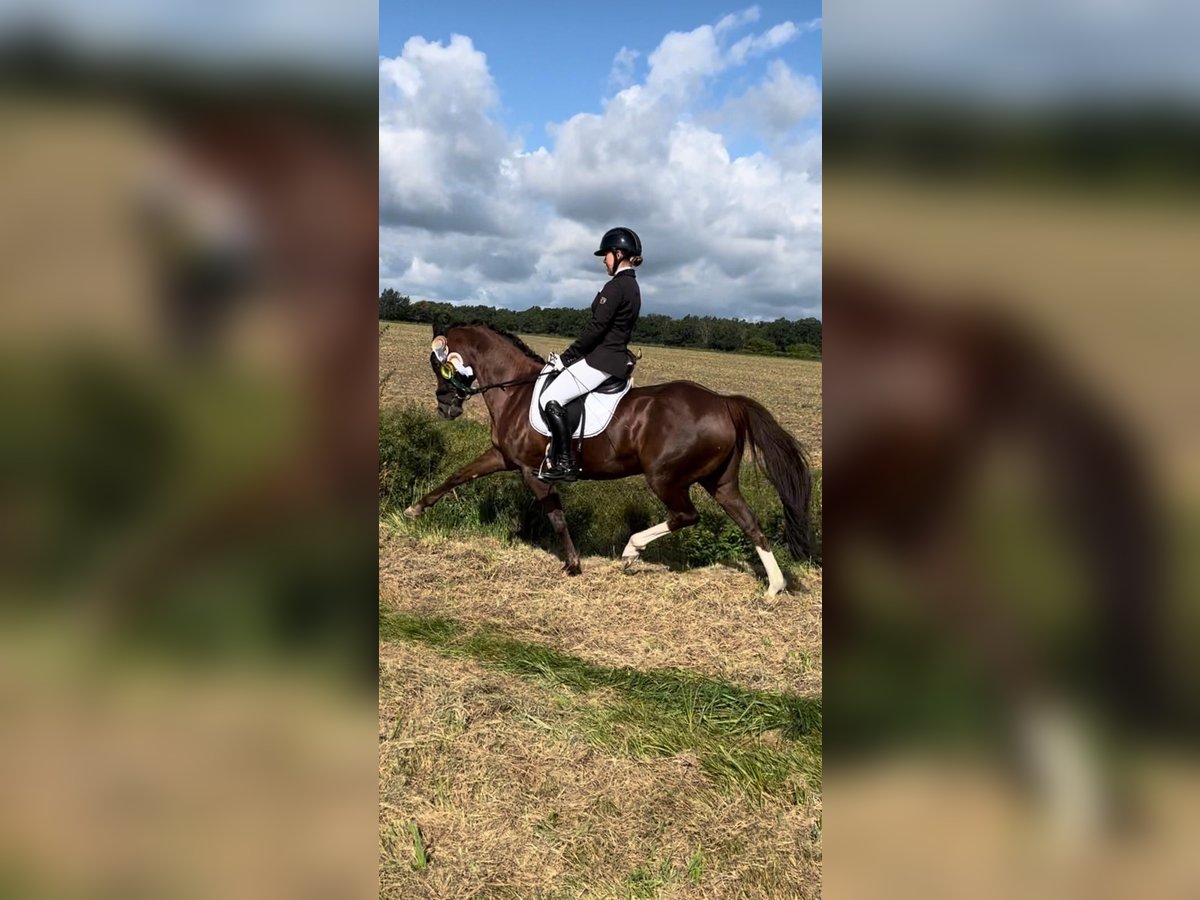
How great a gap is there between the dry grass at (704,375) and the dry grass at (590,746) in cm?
594

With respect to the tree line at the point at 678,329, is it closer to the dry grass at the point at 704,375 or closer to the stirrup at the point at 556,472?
the dry grass at the point at 704,375

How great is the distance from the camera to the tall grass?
308 inches

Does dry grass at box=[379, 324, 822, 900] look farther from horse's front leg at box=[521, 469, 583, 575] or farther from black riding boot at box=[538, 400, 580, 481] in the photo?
black riding boot at box=[538, 400, 580, 481]

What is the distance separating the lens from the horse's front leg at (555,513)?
718 cm

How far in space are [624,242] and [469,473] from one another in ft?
8.96
